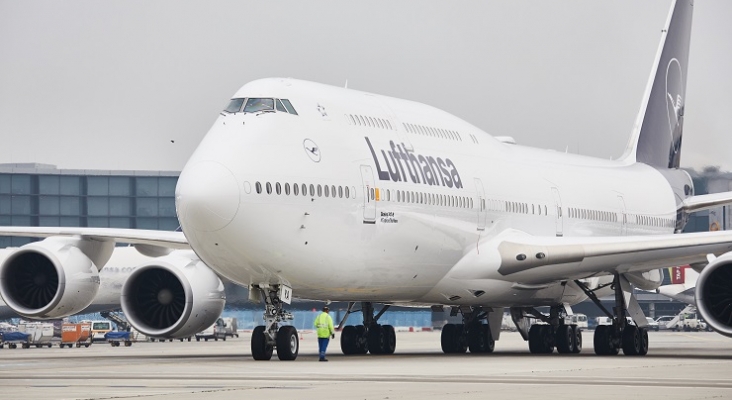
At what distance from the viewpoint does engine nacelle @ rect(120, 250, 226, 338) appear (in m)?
24.6

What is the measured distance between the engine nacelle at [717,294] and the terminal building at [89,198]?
56.8 m

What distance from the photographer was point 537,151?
31.9 meters

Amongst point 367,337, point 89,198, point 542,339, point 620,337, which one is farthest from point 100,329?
point 89,198

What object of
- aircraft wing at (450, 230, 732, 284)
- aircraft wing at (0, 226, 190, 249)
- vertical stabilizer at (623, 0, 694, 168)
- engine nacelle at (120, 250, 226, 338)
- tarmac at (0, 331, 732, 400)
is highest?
vertical stabilizer at (623, 0, 694, 168)

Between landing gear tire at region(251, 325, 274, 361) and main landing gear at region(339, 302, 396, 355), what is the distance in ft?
17.8

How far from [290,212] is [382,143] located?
141 inches

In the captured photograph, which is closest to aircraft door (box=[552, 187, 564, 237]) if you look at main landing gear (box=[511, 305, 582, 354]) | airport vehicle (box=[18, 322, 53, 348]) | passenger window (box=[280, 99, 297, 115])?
main landing gear (box=[511, 305, 582, 354])

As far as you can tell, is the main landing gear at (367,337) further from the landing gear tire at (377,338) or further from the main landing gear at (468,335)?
the main landing gear at (468,335)

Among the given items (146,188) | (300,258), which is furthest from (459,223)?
(146,188)

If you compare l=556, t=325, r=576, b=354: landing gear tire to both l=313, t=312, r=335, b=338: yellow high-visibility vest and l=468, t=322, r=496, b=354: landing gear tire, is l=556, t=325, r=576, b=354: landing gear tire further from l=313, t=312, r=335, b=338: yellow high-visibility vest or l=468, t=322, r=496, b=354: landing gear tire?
l=313, t=312, r=335, b=338: yellow high-visibility vest

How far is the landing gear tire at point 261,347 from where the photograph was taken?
853 inches

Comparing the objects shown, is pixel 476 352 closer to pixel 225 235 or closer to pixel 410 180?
pixel 410 180

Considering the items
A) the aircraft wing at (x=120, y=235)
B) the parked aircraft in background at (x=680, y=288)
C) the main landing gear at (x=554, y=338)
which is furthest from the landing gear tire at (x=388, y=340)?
the parked aircraft in background at (x=680, y=288)

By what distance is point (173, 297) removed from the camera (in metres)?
25.5
